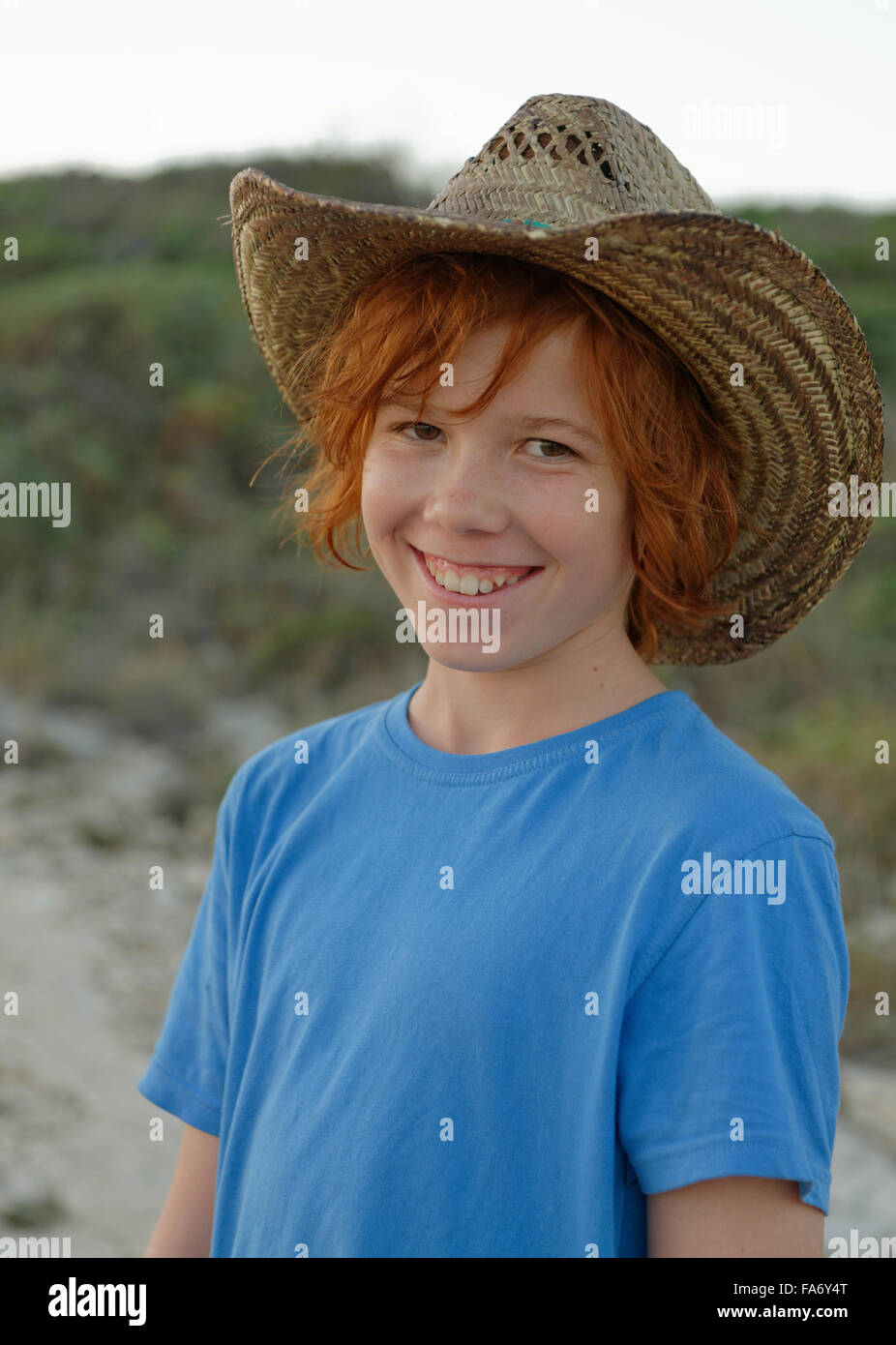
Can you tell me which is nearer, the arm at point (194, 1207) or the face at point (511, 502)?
the face at point (511, 502)

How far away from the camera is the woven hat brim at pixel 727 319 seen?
1.17m

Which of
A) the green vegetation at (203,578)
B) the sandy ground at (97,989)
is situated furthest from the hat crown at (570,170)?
the sandy ground at (97,989)

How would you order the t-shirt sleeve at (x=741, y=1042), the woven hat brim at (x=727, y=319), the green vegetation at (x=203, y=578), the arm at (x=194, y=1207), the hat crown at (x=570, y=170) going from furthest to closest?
the green vegetation at (x=203, y=578), the arm at (x=194, y=1207), the hat crown at (x=570, y=170), the woven hat brim at (x=727, y=319), the t-shirt sleeve at (x=741, y=1042)

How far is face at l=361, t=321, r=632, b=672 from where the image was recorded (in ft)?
3.96

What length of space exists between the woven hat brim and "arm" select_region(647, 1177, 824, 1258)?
0.71 meters

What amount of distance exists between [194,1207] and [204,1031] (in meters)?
0.21

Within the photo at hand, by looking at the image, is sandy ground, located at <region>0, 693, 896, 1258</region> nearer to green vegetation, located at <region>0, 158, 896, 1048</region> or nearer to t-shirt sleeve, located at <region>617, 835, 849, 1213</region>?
green vegetation, located at <region>0, 158, 896, 1048</region>

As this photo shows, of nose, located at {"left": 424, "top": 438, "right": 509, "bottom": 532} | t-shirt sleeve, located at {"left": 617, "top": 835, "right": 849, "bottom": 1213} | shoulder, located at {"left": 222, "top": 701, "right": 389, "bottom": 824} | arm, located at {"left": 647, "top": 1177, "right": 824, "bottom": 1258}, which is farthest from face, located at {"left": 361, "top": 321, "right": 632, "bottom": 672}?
arm, located at {"left": 647, "top": 1177, "right": 824, "bottom": 1258}

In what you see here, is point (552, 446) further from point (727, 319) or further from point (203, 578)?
point (203, 578)

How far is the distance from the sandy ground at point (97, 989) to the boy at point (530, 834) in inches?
94.6

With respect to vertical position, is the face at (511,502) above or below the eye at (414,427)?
below

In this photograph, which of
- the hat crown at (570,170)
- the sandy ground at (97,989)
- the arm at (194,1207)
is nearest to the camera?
the hat crown at (570,170)

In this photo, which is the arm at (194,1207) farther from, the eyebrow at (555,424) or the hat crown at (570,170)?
the hat crown at (570,170)
